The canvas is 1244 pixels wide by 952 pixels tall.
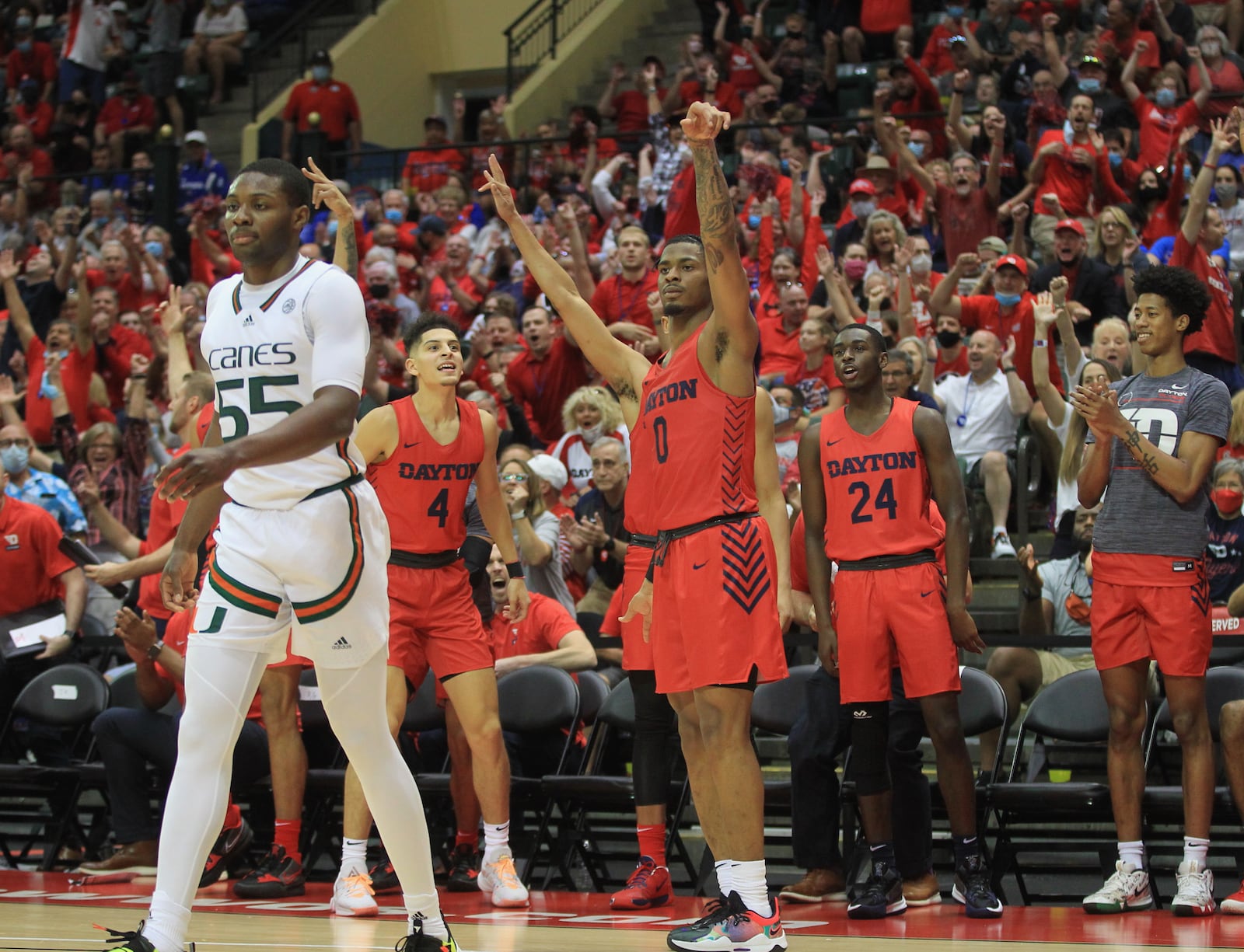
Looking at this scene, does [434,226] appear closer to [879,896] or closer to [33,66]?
[33,66]

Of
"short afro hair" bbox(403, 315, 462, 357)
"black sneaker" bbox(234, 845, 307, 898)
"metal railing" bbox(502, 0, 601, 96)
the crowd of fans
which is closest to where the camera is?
"black sneaker" bbox(234, 845, 307, 898)

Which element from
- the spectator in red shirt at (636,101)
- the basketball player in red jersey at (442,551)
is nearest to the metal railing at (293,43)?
the spectator in red shirt at (636,101)

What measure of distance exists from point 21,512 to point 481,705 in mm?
4042

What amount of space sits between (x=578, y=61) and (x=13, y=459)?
1156 cm

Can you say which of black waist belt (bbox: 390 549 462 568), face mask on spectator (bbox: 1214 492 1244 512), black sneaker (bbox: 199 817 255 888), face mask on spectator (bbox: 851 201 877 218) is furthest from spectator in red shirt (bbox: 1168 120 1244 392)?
black sneaker (bbox: 199 817 255 888)

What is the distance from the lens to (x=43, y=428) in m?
13.1

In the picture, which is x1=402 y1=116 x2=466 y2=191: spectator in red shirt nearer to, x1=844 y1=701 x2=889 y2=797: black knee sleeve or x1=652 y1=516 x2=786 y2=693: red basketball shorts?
x1=844 y1=701 x2=889 y2=797: black knee sleeve

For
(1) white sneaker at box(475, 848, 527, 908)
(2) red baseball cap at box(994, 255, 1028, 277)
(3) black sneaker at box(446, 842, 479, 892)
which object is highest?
(2) red baseball cap at box(994, 255, 1028, 277)

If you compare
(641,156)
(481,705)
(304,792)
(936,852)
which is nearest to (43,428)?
(641,156)

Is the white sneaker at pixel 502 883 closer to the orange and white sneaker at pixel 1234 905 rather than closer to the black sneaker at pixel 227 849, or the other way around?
the black sneaker at pixel 227 849

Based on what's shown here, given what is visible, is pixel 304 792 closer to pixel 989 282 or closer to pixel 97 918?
pixel 97 918

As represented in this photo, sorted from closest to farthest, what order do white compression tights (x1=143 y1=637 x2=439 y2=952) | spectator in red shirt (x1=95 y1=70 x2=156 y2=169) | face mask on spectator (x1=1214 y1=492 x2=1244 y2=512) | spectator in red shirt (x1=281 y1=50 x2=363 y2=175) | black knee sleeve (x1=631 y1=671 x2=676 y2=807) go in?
1. white compression tights (x1=143 y1=637 x2=439 y2=952)
2. black knee sleeve (x1=631 y1=671 x2=676 y2=807)
3. face mask on spectator (x1=1214 y1=492 x2=1244 y2=512)
4. spectator in red shirt (x1=281 y1=50 x2=363 y2=175)
5. spectator in red shirt (x1=95 y1=70 x2=156 y2=169)

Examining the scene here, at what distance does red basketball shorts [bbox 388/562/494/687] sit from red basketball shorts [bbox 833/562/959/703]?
155 cm

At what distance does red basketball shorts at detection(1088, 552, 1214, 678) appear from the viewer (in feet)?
20.0
